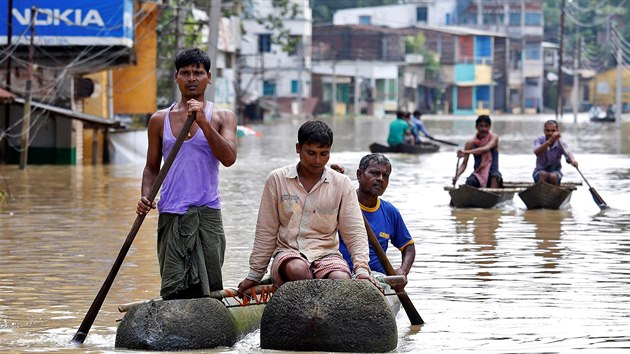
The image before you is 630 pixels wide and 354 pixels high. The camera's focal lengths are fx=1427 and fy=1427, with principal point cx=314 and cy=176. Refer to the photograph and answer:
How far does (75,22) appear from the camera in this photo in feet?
97.9

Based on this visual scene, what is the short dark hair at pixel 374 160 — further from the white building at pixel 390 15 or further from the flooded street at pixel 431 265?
the white building at pixel 390 15

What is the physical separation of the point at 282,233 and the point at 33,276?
425 cm

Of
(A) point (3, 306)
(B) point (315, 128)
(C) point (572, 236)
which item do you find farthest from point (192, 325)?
(C) point (572, 236)

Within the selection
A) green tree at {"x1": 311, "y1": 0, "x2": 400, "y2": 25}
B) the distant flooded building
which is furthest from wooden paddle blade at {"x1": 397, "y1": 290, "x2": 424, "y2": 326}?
green tree at {"x1": 311, "y1": 0, "x2": 400, "y2": 25}

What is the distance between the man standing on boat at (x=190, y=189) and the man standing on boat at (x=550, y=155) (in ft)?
33.4

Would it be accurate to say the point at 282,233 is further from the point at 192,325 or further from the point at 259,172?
the point at 259,172

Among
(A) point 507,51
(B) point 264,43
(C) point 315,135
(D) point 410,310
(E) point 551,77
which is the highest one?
(A) point 507,51

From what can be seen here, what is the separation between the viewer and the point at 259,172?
2708 cm

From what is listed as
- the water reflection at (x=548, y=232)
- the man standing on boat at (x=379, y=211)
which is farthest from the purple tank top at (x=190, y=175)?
the water reflection at (x=548, y=232)

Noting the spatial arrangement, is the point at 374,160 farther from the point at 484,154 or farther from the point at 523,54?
the point at 523,54

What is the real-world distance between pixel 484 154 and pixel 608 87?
263ft

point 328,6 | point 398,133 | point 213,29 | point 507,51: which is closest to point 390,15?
point 328,6

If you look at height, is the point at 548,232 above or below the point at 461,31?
below

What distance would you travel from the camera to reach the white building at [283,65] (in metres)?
80.6
